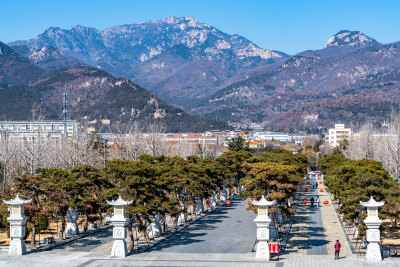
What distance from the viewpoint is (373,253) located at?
3194 centimetres

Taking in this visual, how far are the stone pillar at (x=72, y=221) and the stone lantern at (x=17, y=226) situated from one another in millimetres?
7444

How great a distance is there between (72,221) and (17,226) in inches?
321

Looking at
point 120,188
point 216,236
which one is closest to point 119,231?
point 120,188

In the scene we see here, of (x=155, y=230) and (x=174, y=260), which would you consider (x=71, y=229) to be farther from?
(x=174, y=260)

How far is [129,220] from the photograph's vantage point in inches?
1409

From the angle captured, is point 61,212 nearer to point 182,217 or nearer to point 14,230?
point 14,230

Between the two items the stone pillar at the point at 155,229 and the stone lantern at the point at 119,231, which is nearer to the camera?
the stone lantern at the point at 119,231

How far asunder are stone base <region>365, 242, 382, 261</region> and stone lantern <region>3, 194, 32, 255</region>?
21.5 meters

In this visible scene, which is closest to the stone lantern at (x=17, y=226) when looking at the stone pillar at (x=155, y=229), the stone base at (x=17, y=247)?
the stone base at (x=17, y=247)

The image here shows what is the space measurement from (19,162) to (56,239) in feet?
111

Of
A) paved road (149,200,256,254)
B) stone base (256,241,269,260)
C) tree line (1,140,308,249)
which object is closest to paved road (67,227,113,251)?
tree line (1,140,308,249)

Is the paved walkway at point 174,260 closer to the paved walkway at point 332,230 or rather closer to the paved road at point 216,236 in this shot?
the paved road at point 216,236

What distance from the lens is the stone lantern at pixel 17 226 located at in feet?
115

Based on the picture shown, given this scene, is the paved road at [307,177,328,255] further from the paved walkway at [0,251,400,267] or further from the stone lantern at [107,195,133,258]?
the stone lantern at [107,195,133,258]
